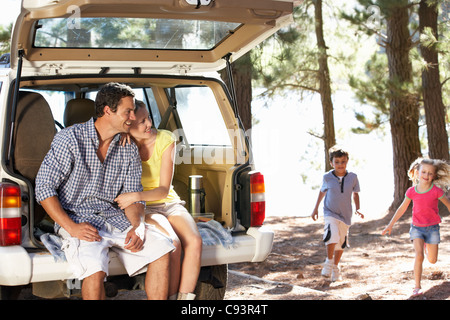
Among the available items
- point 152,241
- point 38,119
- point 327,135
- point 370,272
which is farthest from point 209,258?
point 327,135

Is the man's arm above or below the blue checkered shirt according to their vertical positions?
below

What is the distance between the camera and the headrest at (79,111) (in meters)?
5.09

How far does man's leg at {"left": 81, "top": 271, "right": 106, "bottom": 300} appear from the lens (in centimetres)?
374

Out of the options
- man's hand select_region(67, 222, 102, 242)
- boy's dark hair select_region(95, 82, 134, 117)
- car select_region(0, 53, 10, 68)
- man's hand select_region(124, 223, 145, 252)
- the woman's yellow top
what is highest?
car select_region(0, 53, 10, 68)

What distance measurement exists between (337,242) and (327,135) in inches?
311

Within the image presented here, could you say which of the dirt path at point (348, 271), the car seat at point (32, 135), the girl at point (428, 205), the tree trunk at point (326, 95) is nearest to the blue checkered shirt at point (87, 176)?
the car seat at point (32, 135)

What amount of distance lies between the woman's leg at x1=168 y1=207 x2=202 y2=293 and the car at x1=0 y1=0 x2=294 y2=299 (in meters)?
0.14

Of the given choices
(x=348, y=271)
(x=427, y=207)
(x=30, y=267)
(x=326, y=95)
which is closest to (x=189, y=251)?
(x=30, y=267)

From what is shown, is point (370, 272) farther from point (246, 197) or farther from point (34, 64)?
point (34, 64)

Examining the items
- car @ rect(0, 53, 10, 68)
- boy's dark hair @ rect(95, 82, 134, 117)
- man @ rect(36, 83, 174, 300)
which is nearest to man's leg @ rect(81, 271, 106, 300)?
man @ rect(36, 83, 174, 300)

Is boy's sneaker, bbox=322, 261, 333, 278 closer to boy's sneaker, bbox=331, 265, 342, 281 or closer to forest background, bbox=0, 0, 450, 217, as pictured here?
boy's sneaker, bbox=331, 265, 342, 281

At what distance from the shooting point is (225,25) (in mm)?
4570

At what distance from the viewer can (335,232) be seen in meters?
6.35

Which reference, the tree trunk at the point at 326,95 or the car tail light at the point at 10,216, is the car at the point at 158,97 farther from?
the tree trunk at the point at 326,95
